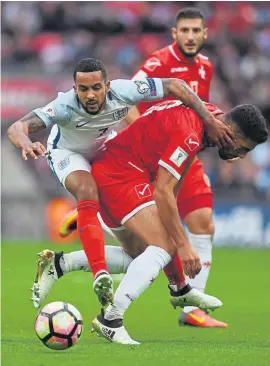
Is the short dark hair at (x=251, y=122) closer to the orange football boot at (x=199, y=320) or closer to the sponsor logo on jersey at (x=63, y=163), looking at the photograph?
the sponsor logo on jersey at (x=63, y=163)

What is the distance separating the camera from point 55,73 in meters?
20.4

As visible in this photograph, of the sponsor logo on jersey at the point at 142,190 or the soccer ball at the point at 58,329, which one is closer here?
the soccer ball at the point at 58,329

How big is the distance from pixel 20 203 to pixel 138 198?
41.2 ft

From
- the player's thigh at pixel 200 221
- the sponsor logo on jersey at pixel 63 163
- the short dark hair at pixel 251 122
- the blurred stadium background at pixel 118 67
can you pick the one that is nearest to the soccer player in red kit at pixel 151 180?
the short dark hair at pixel 251 122

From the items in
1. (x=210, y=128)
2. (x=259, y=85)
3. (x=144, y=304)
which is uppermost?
(x=210, y=128)

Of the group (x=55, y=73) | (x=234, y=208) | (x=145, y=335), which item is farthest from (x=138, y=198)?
(x=55, y=73)

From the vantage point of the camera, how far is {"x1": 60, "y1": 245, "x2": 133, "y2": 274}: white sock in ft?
25.4

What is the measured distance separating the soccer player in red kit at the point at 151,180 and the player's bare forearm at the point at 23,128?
681 mm

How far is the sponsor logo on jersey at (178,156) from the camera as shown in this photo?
272 inches

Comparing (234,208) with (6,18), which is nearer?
(234,208)

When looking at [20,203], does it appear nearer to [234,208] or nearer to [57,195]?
[57,195]

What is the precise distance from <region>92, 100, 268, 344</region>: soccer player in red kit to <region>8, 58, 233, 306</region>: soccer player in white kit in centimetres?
12

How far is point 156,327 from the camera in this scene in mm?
A: 8031

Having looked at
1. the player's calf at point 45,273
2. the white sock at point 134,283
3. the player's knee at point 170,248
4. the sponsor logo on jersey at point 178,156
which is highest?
the sponsor logo on jersey at point 178,156
